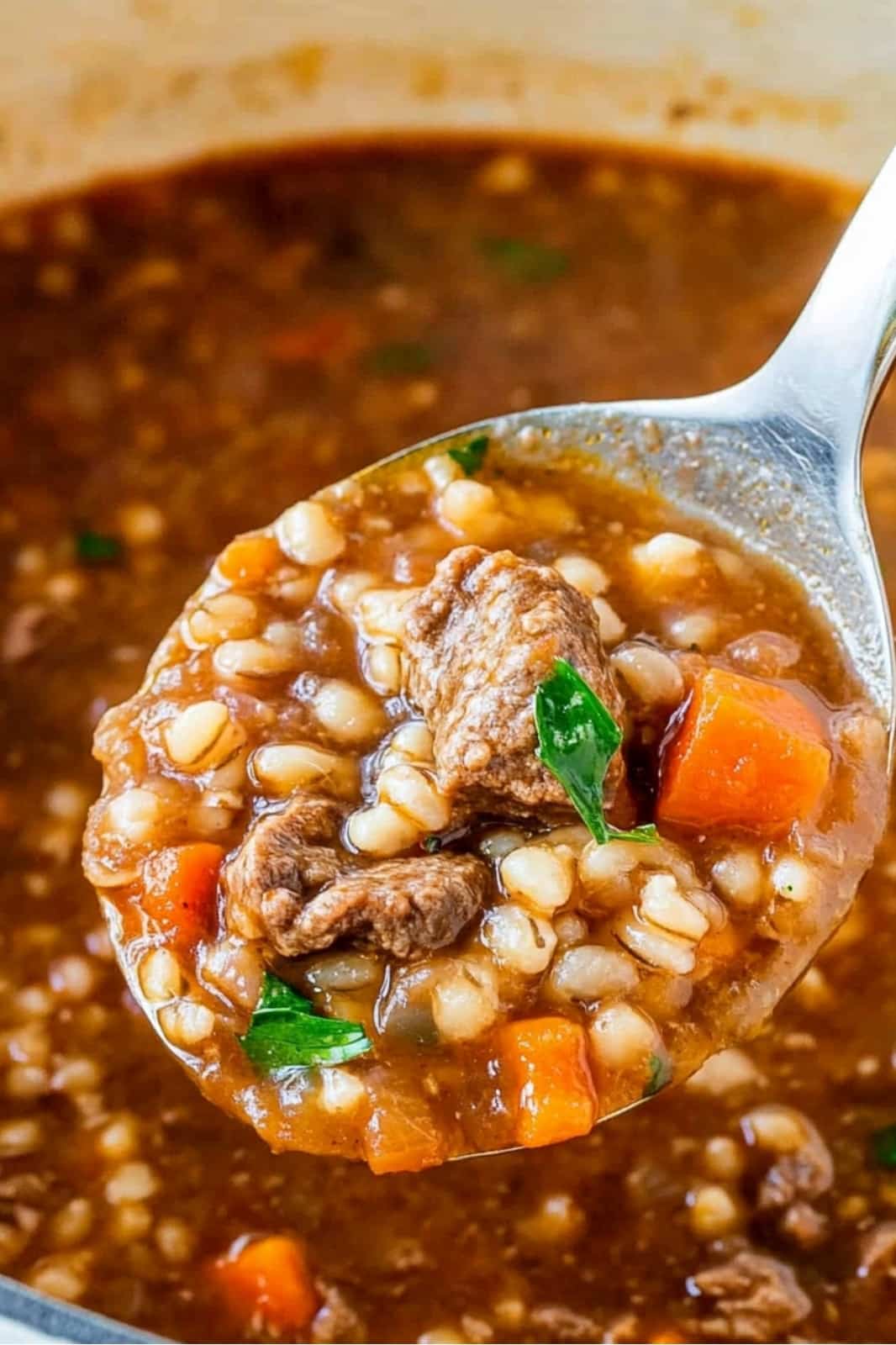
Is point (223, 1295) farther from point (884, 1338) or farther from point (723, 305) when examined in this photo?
point (723, 305)

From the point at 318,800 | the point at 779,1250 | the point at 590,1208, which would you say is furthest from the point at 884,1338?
the point at 318,800

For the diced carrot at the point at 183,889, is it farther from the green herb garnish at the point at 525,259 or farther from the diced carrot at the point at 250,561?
the green herb garnish at the point at 525,259

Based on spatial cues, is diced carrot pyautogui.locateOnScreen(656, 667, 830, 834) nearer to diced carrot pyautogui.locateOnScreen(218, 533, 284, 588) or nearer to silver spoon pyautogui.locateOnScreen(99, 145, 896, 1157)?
silver spoon pyautogui.locateOnScreen(99, 145, 896, 1157)

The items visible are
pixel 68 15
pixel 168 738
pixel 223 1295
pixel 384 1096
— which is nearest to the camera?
pixel 384 1096

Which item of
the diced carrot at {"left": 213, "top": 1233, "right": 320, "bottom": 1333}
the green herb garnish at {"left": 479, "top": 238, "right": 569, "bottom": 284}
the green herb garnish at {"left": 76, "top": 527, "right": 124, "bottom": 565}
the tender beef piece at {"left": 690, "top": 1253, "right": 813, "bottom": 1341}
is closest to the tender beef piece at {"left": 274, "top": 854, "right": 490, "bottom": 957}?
the diced carrot at {"left": 213, "top": 1233, "right": 320, "bottom": 1333}

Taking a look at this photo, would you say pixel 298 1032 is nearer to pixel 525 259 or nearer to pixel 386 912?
pixel 386 912

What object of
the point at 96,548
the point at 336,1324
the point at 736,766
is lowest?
the point at 336,1324

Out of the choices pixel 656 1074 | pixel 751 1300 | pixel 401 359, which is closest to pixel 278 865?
pixel 656 1074
